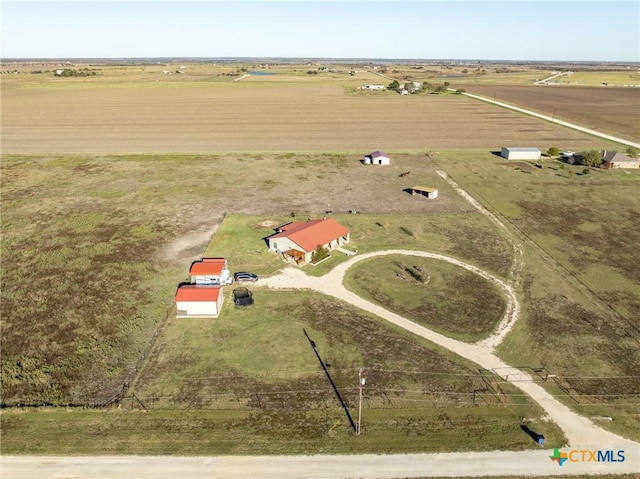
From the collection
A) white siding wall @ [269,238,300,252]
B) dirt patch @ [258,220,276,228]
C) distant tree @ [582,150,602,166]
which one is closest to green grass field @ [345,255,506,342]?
white siding wall @ [269,238,300,252]

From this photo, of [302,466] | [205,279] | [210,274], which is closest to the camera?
[302,466]

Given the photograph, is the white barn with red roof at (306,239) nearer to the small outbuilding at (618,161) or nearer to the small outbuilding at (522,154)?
the small outbuilding at (522,154)

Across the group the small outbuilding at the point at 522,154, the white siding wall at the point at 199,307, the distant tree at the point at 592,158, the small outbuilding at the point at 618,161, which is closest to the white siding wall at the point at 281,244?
the white siding wall at the point at 199,307

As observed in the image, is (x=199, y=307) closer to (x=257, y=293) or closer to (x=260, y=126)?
(x=257, y=293)

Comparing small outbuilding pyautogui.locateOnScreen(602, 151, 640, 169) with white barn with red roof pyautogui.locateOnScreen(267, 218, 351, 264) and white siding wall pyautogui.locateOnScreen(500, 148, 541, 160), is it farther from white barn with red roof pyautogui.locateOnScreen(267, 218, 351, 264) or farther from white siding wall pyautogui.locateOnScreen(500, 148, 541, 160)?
white barn with red roof pyautogui.locateOnScreen(267, 218, 351, 264)

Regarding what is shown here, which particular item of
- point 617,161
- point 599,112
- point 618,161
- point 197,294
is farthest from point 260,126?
point 599,112

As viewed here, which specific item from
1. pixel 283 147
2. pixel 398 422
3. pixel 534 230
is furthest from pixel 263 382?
pixel 283 147
